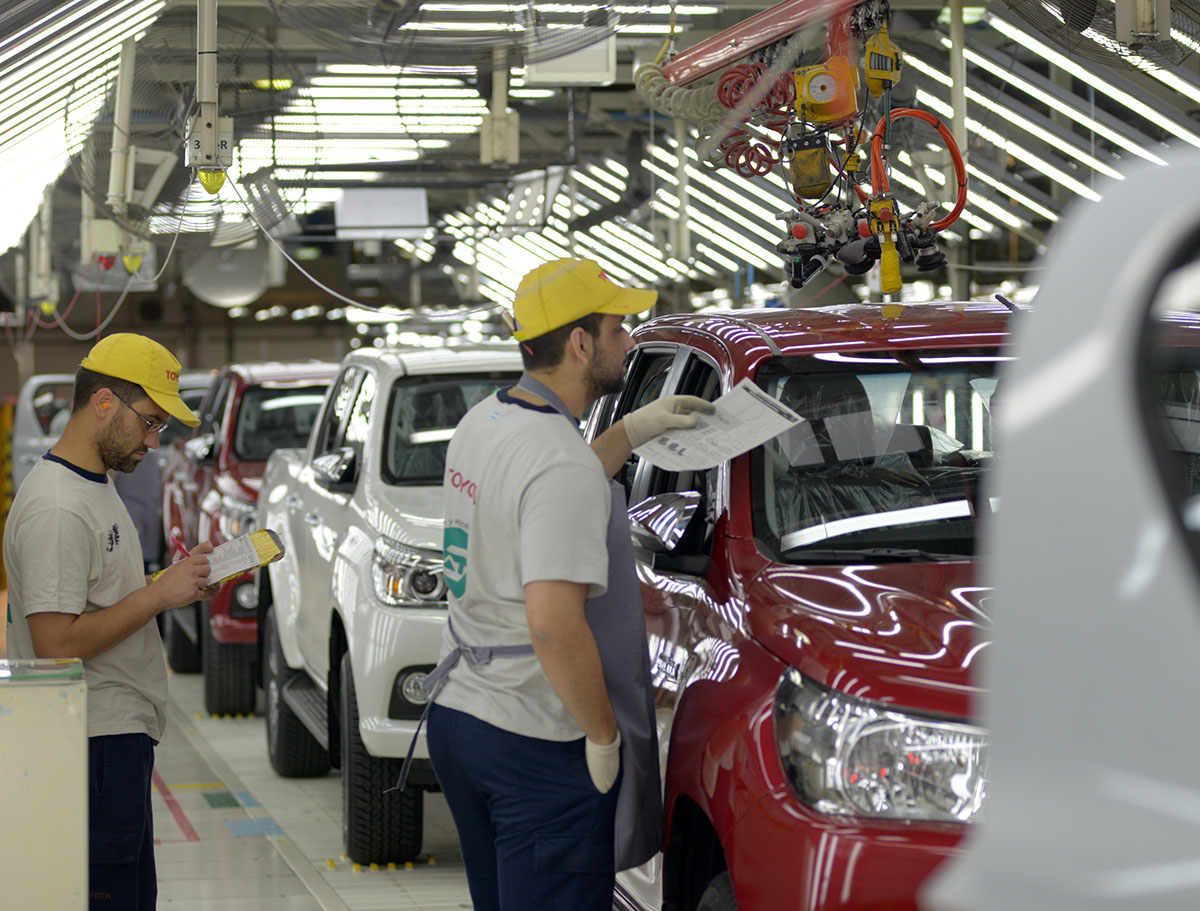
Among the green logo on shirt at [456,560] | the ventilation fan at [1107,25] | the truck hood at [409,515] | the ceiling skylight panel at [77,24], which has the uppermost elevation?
the ceiling skylight panel at [77,24]

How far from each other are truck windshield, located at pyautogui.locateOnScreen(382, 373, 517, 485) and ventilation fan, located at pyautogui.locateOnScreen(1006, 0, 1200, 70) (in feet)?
8.30

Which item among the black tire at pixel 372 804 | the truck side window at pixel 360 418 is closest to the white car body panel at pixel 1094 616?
the black tire at pixel 372 804

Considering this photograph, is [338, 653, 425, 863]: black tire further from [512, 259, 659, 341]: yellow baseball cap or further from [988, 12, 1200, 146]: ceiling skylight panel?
[988, 12, 1200, 146]: ceiling skylight panel

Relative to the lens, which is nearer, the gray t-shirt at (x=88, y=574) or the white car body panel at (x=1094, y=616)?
the white car body panel at (x=1094, y=616)

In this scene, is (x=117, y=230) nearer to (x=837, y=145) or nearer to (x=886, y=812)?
(x=837, y=145)

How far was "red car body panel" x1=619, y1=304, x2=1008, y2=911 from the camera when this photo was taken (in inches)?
104

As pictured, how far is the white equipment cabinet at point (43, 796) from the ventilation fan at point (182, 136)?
4.39 m

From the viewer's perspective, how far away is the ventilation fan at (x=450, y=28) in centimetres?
455

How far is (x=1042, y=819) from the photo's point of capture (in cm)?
155

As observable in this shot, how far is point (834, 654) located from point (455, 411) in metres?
4.18

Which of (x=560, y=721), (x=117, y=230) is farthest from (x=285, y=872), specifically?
(x=117, y=230)

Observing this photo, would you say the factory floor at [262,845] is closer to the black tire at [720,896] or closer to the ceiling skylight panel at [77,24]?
the black tire at [720,896]

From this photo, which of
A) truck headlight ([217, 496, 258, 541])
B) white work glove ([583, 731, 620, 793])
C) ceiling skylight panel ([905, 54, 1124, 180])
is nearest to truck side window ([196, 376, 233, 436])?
truck headlight ([217, 496, 258, 541])

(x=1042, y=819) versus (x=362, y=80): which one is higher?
(x=362, y=80)
